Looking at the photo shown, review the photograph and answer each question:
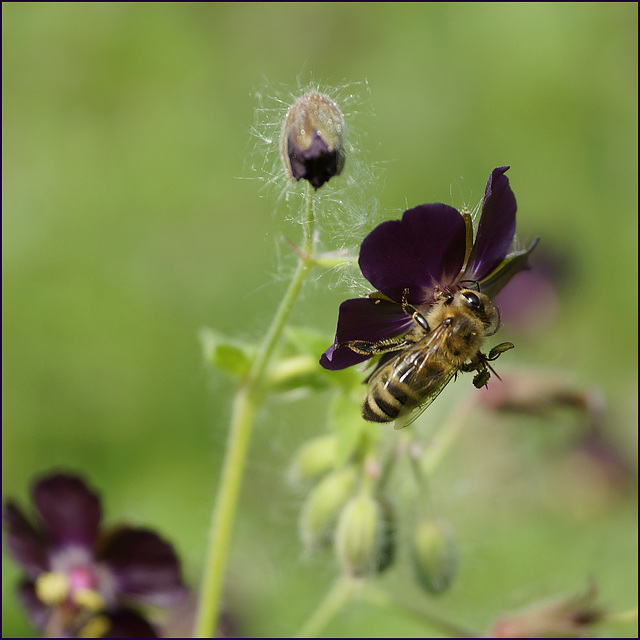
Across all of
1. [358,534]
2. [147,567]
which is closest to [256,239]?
[147,567]

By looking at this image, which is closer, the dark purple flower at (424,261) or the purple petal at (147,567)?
the dark purple flower at (424,261)

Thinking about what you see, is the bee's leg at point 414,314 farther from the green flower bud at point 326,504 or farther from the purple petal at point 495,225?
the green flower bud at point 326,504

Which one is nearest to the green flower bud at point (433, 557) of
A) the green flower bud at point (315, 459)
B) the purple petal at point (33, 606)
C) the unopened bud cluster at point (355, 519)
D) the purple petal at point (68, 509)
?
the unopened bud cluster at point (355, 519)

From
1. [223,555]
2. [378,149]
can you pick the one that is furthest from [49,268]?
A: [223,555]

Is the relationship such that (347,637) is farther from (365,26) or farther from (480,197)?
(365,26)

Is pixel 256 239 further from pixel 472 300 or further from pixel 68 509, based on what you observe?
pixel 472 300

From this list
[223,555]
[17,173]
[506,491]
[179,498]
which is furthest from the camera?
[17,173]

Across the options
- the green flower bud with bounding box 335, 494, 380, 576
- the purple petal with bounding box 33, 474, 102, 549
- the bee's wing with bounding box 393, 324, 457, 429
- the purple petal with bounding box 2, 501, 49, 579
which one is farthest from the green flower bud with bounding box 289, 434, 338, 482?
the purple petal with bounding box 2, 501, 49, 579
